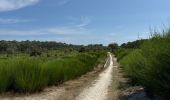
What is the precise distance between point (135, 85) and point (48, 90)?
5.16m

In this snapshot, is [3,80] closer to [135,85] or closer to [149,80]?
[135,85]

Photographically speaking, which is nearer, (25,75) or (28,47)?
(25,75)

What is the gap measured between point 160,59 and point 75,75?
19.2 m

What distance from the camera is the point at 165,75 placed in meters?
11.7

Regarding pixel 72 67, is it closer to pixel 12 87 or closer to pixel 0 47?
pixel 12 87

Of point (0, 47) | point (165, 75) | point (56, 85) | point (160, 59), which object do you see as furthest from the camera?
point (0, 47)

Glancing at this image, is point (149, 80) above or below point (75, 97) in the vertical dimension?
above

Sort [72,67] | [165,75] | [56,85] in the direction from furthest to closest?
[72,67], [56,85], [165,75]

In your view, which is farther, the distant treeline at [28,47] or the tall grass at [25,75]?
the distant treeline at [28,47]

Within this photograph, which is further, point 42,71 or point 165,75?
point 42,71

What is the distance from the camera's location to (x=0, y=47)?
125 metres

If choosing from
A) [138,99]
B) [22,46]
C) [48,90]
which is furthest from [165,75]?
[22,46]

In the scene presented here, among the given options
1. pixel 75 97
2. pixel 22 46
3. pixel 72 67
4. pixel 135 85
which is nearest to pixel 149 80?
pixel 75 97

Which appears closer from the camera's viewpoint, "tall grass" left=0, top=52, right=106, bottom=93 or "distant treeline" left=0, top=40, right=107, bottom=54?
"tall grass" left=0, top=52, right=106, bottom=93
